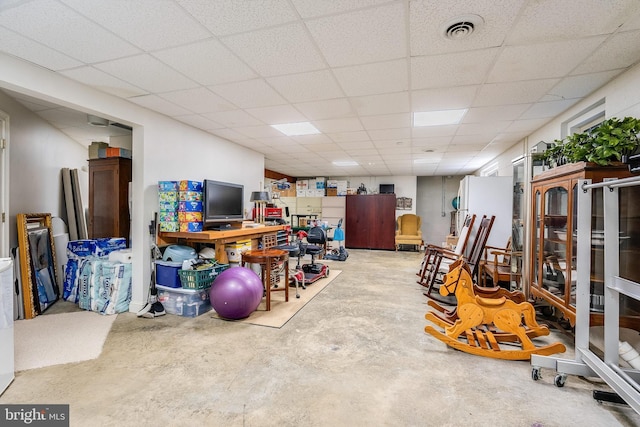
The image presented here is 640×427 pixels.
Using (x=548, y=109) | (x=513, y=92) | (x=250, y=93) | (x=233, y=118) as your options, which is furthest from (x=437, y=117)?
(x=233, y=118)

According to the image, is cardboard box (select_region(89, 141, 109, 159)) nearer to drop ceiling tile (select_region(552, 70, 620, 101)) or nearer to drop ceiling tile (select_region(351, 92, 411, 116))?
drop ceiling tile (select_region(351, 92, 411, 116))

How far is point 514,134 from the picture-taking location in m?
4.36

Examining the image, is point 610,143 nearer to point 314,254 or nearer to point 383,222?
point 314,254

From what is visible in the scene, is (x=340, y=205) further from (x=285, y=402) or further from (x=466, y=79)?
(x=285, y=402)

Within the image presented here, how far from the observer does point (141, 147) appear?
3.31 m

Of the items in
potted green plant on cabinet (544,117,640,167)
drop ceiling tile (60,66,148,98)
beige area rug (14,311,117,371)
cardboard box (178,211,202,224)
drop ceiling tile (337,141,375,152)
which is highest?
drop ceiling tile (337,141,375,152)

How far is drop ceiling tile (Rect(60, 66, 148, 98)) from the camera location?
247 centimetres

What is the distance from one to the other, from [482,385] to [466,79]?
99.0 inches

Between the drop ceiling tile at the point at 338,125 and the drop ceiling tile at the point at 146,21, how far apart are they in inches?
83.2

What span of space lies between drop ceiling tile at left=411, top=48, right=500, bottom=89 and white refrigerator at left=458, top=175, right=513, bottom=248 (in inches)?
108

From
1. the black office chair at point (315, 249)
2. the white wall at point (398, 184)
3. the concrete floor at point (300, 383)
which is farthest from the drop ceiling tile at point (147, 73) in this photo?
the white wall at point (398, 184)

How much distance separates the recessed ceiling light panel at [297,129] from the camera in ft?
13.2

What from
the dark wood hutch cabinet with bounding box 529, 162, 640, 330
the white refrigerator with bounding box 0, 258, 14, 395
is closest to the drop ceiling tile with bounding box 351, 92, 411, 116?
the dark wood hutch cabinet with bounding box 529, 162, 640, 330

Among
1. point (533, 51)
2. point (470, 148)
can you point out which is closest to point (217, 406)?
point (533, 51)
